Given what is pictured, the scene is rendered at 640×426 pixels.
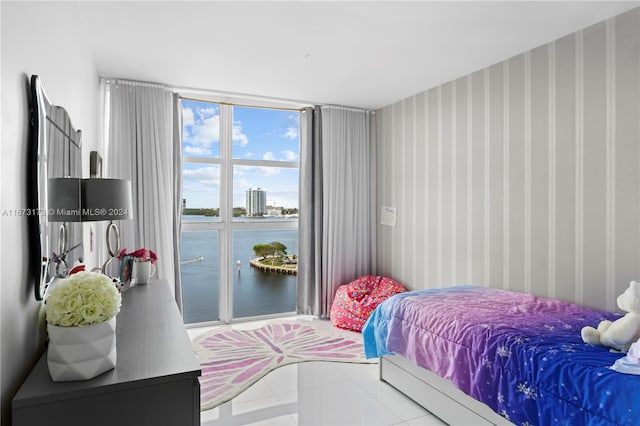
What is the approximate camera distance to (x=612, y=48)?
104 inches

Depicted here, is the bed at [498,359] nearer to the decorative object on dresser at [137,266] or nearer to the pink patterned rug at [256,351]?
the pink patterned rug at [256,351]

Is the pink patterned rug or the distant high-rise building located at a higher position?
the distant high-rise building

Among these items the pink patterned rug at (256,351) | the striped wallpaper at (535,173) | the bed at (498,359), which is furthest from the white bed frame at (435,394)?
the striped wallpaper at (535,173)

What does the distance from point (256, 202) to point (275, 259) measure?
0.75 meters

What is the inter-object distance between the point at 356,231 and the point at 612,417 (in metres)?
3.52

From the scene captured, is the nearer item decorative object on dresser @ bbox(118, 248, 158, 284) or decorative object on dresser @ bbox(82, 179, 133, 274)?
decorative object on dresser @ bbox(82, 179, 133, 274)

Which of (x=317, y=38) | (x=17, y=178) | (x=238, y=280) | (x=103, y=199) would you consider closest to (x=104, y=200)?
(x=103, y=199)

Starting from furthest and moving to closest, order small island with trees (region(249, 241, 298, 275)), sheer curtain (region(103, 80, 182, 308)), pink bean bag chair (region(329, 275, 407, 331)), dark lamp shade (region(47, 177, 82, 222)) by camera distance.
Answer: small island with trees (region(249, 241, 298, 275)) < pink bean bag chair (region(329, 275, 407, 331)) < sheer curtain (region(103, 80, 182, 308)) < dark lamp shade (region(47, 177, 82, 222))

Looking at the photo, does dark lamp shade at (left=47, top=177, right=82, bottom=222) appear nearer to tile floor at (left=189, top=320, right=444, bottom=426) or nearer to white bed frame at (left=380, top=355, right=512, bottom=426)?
tile floor at (left=189, top=320, right=444, bottom=426)

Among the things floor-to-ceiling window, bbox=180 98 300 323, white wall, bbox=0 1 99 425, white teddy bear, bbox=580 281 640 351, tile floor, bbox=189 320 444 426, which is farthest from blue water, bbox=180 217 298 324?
white teddy bear, bbox=580 281 640 351

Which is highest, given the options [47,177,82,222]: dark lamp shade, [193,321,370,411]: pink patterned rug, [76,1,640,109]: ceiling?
[76,1,640,109]: ceiling

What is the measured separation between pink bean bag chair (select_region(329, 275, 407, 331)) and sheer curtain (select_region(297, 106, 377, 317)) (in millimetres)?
236

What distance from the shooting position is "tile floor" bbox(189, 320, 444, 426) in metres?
2.54

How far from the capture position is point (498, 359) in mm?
2107
